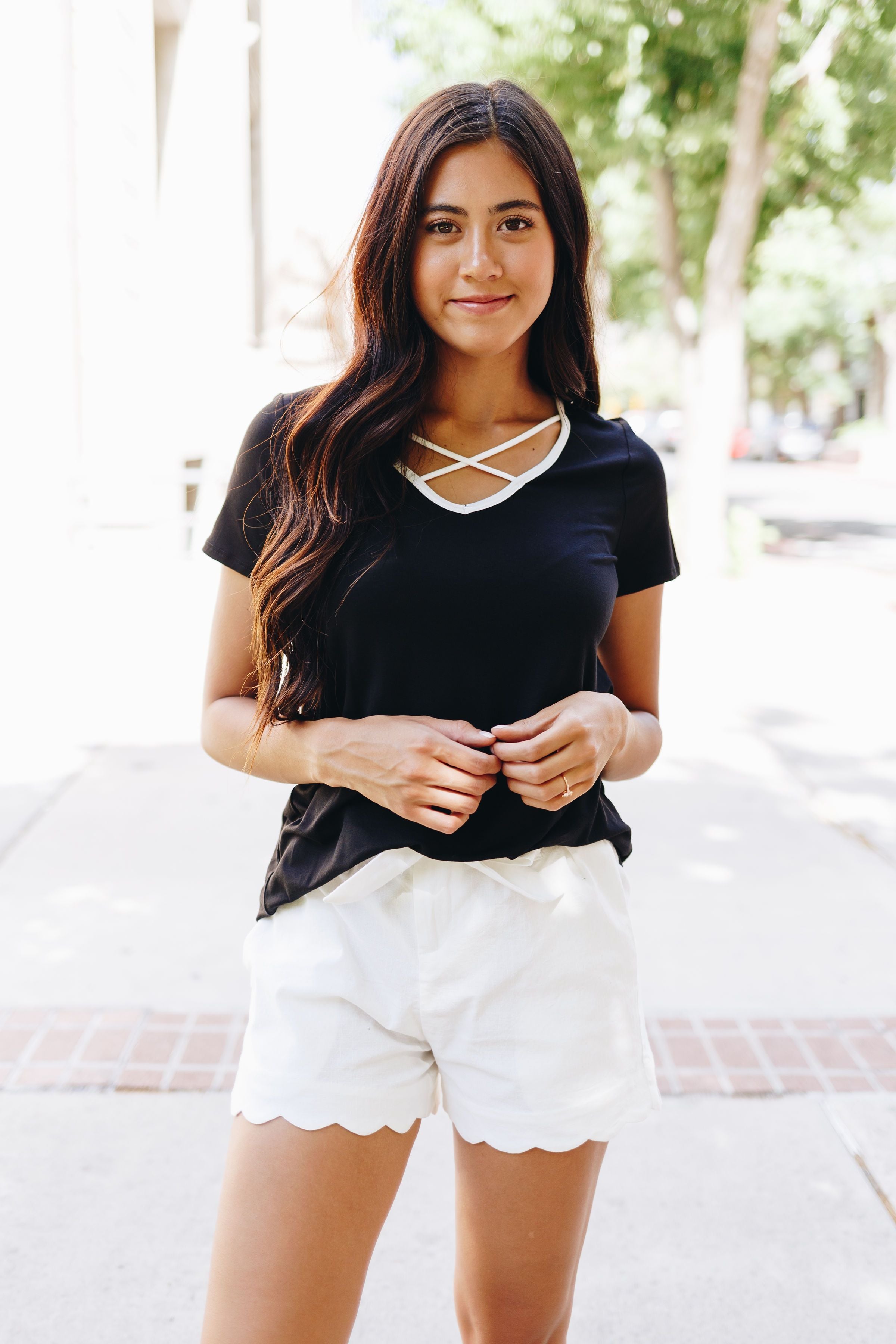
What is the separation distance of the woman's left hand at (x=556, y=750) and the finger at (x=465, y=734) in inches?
0.5

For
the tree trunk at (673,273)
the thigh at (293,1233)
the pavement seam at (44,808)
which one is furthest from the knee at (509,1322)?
the tree trunk at (673,273)

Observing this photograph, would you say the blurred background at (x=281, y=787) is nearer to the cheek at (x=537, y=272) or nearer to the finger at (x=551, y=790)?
the cheek at (x=537, y=272)

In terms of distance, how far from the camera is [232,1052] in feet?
11.1

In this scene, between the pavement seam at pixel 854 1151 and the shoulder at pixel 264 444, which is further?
the pavement seam at pixel 854 1151

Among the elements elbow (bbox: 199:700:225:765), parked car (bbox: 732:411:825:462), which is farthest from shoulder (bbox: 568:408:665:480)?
parked car (bbox: 732:411:825:462)

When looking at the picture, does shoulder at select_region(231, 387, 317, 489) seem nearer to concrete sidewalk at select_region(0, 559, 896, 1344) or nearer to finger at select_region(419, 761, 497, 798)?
finger at select_region(419, 761, 497, 798)

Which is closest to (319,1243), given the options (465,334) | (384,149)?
(465,334)

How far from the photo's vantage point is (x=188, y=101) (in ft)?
42.4

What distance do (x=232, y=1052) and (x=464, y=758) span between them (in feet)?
7.09

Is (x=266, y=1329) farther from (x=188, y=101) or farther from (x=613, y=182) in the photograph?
(x=613, y=182)

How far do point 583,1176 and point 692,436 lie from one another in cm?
1070

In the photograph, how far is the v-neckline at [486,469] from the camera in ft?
5.44

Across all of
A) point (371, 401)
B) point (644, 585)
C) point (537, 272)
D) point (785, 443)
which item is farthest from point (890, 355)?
point (371, 401)

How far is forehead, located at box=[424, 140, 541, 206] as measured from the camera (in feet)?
5.41
